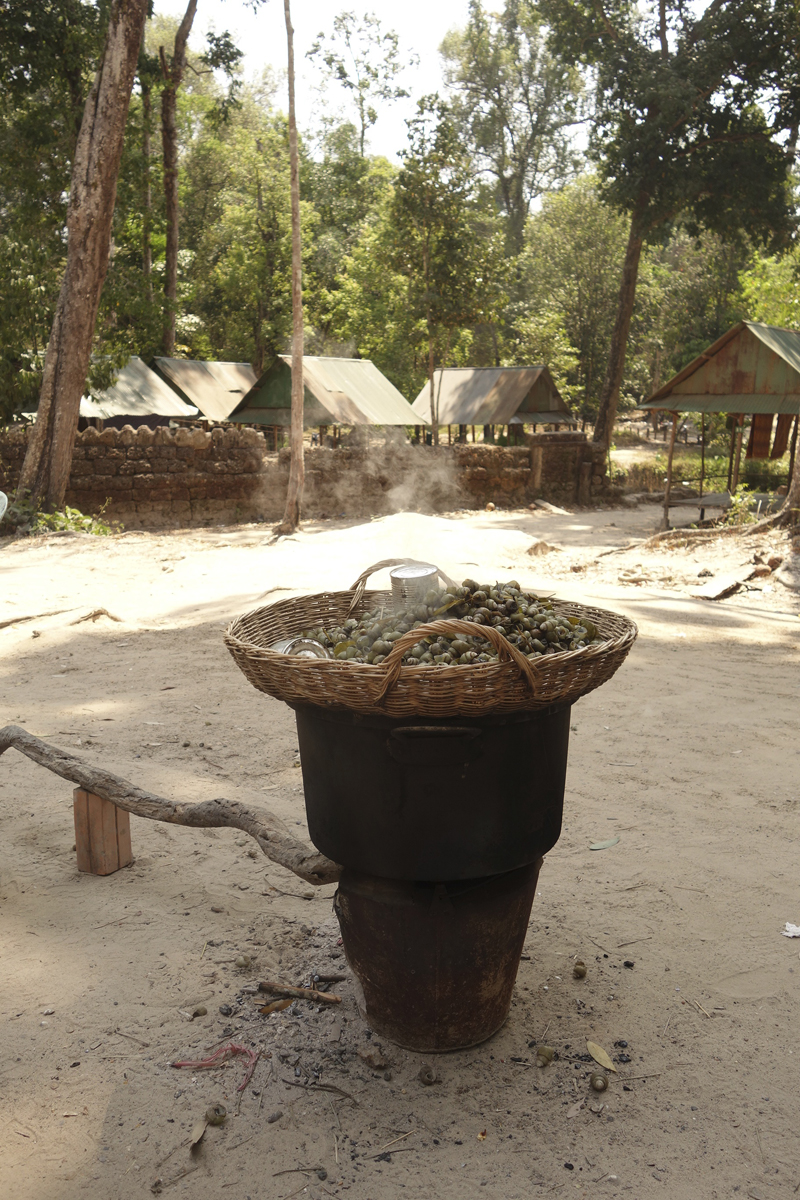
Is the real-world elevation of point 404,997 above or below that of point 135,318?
below

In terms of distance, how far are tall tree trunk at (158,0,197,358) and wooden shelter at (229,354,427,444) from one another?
2.39 m

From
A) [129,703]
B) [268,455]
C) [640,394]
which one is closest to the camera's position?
[129,703]

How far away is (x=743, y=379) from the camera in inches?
571

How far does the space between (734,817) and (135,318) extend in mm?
17285

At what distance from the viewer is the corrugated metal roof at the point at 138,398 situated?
16.0 meters

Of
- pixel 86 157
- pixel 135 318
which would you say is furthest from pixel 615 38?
pixel 86 157

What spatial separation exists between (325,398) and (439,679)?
1695 cm

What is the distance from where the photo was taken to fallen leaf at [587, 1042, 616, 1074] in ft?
7.68

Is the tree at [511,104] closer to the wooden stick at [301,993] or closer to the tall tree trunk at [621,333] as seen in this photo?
the tall tree trunk at [621,333]

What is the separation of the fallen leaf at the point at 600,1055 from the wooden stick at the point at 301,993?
717mm

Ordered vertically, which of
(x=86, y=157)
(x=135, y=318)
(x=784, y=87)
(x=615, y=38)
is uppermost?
(x=615, y=38)

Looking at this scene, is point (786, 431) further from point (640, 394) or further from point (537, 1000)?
point (640, 394)

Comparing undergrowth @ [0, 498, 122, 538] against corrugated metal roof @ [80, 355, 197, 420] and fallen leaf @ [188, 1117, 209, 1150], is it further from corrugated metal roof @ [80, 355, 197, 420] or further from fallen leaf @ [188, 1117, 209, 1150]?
fallen leaf @ [188, 1117, 209, 1150]

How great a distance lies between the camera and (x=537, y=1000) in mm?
2633
